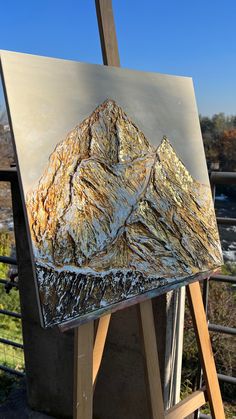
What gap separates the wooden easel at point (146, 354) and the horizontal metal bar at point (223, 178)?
16.4 inches

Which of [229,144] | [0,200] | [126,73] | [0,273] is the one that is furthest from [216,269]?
[229,144]

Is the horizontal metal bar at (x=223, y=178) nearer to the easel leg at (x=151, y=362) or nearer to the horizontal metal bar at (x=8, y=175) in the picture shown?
the easel leg at (x=151, y=362)

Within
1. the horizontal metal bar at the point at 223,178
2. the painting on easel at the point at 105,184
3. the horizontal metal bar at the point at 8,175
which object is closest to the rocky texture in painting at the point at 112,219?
the painting on easel at the point at 105,184

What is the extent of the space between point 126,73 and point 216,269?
75cm

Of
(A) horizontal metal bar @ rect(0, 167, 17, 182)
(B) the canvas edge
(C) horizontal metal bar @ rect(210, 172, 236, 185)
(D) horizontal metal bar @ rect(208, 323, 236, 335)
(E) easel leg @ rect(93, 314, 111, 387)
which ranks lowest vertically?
(D) horizontal metal bar @ rect(208, 323, 236, 335)

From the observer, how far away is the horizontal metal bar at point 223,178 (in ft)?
4.83

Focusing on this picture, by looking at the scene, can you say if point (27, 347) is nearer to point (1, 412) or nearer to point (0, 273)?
point (1, 412)

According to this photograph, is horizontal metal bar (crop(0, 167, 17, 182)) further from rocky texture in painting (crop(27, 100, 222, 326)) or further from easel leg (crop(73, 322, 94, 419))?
easel leg (crop(73, 322, 94, 419))

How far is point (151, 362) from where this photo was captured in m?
1.14

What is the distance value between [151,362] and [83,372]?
23cm

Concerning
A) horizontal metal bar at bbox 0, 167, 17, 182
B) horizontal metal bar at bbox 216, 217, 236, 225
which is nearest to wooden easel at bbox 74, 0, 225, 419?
horizontal metal bar at bbox 216, 217, 236, 225

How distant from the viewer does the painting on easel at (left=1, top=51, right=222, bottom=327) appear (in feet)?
3.43

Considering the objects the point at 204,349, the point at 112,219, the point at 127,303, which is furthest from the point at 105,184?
the point at 204,349

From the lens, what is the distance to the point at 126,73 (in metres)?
1.34
